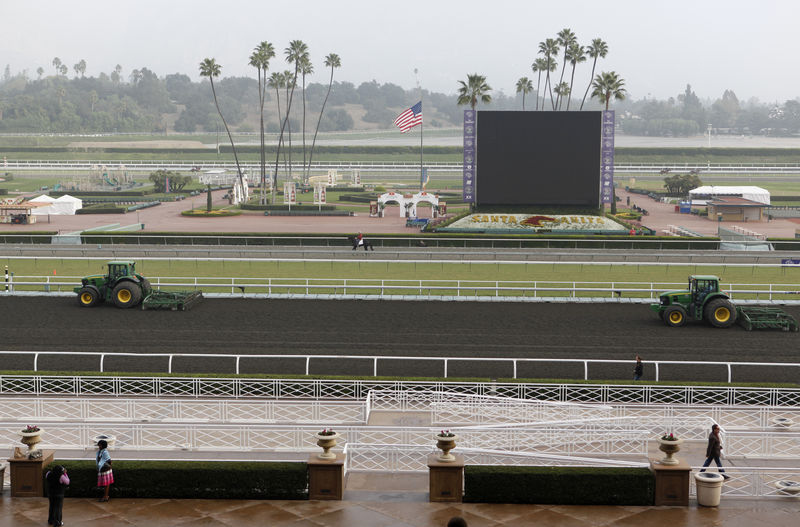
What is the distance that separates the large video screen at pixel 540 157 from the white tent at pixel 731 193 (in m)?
31.4

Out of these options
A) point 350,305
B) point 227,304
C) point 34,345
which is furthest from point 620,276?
point 34,345

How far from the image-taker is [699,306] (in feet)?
115

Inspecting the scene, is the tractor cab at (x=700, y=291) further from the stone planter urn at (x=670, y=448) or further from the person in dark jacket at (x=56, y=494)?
the person in dark jacket at (x=56, y=494)

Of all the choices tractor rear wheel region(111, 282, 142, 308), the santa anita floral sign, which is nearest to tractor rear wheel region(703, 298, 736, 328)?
tractor rear wheel region(111, 282, 142, 308)

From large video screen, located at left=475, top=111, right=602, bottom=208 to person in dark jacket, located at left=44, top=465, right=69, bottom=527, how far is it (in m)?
60.4

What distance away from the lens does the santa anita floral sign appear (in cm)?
7225

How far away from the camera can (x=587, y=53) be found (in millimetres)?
122188

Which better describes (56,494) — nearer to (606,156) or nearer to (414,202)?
(606,156)

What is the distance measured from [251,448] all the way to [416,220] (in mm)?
61421

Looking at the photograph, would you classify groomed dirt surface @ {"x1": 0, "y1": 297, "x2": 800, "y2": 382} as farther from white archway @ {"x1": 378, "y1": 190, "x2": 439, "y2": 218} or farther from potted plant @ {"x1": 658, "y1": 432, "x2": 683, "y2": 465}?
white archway @ {"x1": 378, "y1": 190, "x2": 439, "y2": 218}

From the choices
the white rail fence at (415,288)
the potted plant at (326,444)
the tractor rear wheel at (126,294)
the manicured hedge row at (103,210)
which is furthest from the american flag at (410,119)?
the potted plant at (326,444)

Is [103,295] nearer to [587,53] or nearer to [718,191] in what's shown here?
[718,191]

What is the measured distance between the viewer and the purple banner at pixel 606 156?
72.9 meters

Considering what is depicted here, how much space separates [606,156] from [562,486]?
6003 centimetres
